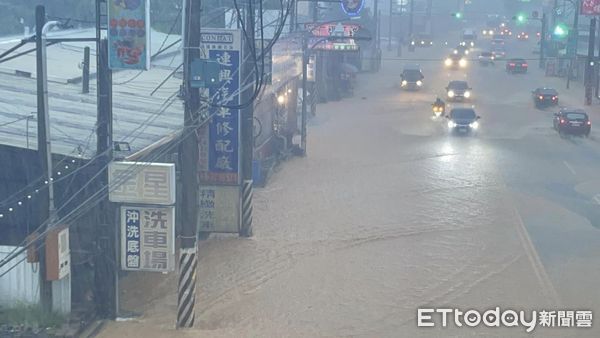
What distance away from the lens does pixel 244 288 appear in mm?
17828

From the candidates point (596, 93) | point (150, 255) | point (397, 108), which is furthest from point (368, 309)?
point (596, 93)

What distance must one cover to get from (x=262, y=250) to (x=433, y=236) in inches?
181

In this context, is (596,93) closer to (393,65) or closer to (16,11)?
(393,65)

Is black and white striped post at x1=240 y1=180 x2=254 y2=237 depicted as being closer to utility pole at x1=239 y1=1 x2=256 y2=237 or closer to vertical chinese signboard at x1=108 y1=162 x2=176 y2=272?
utility pole at x1=239 y1=1 x2=256 y2=237

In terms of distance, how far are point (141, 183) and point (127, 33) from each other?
2.53 metres

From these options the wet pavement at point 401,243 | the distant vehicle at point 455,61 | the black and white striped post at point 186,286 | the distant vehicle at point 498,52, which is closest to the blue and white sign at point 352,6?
the wet pavement at point 401,243

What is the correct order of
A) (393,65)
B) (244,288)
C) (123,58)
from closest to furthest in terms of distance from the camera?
1. (123,58)
2. (244,288)
3. (393,65)

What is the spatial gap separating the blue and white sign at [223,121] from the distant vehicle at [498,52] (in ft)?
208

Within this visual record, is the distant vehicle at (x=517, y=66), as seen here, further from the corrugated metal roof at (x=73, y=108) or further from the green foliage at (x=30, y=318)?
the green foliage at (x=30, y=318)

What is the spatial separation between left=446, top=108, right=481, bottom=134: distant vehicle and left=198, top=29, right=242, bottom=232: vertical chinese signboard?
2274cm

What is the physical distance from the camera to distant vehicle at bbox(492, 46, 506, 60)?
3244 inches

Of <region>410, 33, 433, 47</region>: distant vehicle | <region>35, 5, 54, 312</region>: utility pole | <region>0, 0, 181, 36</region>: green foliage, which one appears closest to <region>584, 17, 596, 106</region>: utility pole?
<region>0, 0, 181, 36</region>: green foliage

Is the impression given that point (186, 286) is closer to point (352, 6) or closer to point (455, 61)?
point (352, 6)

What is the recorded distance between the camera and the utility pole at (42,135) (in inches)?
542
